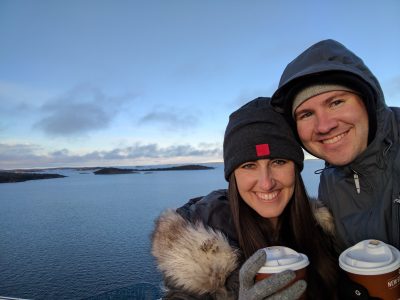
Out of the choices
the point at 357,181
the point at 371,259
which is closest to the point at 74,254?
the point at 357,181

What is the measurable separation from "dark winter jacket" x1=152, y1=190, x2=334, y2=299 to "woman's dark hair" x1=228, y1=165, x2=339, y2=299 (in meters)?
0.32

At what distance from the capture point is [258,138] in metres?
2.20

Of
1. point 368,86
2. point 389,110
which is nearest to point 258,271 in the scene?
point 368,86

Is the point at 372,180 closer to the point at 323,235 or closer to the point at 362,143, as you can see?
the point at 362,143

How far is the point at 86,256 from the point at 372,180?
21.8 meters

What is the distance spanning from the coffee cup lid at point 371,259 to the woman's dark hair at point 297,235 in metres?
0.77

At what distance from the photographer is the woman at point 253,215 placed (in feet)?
5.74

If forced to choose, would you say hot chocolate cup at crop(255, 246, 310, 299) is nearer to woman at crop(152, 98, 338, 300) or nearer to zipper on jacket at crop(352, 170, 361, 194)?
woman at crop(152, 98, 338, 300)

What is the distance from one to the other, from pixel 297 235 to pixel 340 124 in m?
0.91

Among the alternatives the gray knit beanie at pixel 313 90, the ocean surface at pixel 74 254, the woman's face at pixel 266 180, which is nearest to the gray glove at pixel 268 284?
the woman's face at pixel 266 180

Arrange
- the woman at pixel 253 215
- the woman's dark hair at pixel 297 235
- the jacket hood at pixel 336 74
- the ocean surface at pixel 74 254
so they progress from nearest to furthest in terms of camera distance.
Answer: the woman at pixel 253 215 < the jacket hood at pixel 336 74 < the woman's dark hair at pixel 297 235 < the ocean surface at pixel 74 254

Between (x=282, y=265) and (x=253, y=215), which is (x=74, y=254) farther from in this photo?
(x=282, y=265)

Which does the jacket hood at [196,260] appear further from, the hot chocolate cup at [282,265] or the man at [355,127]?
the man at [355,127]

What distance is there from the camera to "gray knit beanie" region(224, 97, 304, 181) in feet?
7.20
